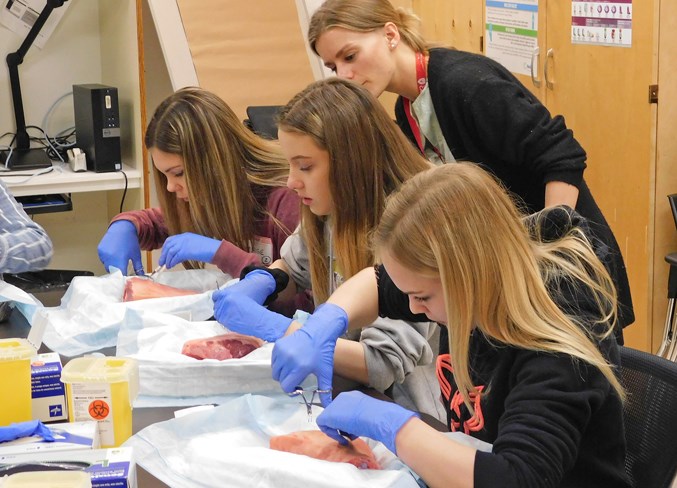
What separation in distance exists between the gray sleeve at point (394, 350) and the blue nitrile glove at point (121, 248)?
2.89 ft

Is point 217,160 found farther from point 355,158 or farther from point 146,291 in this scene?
point 355,158

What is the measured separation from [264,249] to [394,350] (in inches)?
28.2

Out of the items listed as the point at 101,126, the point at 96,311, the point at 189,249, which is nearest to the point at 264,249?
the point at 189,249

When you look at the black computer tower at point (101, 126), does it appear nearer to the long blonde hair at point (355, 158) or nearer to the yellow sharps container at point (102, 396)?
the long blonde hair at point (355, 158)

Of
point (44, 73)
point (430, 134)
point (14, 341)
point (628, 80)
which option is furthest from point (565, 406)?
point (44, 73)

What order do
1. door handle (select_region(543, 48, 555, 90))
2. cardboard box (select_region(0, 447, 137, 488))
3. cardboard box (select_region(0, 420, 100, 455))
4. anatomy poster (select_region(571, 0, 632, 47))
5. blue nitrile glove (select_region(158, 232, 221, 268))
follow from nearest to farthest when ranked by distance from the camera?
1. cardboard box (select_region(0, 447, 137, 488))
2. cardboard box (select_region(0, 420, 100, 455))
3. blue nitrile glove (select_region(158, 232, 221, 268))
4. anatomy poster (select_region(571, 0, 632, 47))
5. door handle (select_region(543, 48, 555, 90))

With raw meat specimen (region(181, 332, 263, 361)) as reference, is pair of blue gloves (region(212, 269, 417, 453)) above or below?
above

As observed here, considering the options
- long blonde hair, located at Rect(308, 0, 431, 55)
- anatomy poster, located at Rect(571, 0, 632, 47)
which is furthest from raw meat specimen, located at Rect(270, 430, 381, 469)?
anatomy poster, located at Rect(571, 0, 632, 47)

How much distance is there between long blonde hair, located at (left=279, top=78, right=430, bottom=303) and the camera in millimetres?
1676

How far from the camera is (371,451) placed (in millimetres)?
1191

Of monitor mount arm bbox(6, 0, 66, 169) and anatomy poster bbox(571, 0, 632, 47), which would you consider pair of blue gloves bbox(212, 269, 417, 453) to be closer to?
anatomy poster bbox(571, 0, 632, 47)

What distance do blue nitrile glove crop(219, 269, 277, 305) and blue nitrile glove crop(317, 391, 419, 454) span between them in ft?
1.89

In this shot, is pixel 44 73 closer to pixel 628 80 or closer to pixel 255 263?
pixel 255 263

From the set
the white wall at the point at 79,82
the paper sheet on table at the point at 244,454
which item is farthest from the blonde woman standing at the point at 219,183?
the white wall at the point at 79,82
